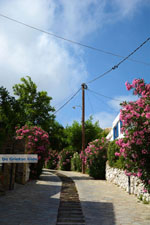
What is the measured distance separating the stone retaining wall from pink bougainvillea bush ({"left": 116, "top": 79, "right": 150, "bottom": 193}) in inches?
38.7

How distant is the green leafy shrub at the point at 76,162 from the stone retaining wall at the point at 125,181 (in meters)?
10.5

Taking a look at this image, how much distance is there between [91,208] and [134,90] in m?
4.44

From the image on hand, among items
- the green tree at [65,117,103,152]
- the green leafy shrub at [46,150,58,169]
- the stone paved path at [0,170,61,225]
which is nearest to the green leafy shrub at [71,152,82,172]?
the green leafy shrub at [46,150,58,169]

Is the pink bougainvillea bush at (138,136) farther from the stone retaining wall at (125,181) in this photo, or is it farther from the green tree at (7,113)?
the green tree at (7,113)

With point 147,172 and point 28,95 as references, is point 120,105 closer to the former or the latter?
point 147,172

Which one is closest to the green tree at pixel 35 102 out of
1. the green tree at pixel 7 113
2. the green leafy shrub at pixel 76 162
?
the green leafy shrub at pixel 76 162

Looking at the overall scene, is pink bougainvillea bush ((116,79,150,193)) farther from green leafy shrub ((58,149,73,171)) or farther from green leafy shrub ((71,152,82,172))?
green leafy shrub ((58,149,73,171))

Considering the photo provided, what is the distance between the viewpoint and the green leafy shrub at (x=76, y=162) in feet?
85.4

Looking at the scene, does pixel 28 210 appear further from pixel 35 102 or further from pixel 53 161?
pixel 53 161

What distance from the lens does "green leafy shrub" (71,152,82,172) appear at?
85.4ft

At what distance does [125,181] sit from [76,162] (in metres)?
16.1

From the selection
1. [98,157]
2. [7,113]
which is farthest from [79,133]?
[7,113]

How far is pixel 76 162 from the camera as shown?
27.4 meters

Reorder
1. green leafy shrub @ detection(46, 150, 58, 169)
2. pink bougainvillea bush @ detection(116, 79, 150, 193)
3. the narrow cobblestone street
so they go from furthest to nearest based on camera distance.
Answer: green leafy shrub @ detection(46, 150, 58, 169)
pink bougainvillea bush @ detection(116, 79, 150, 193)
the narrow cobblestone street
